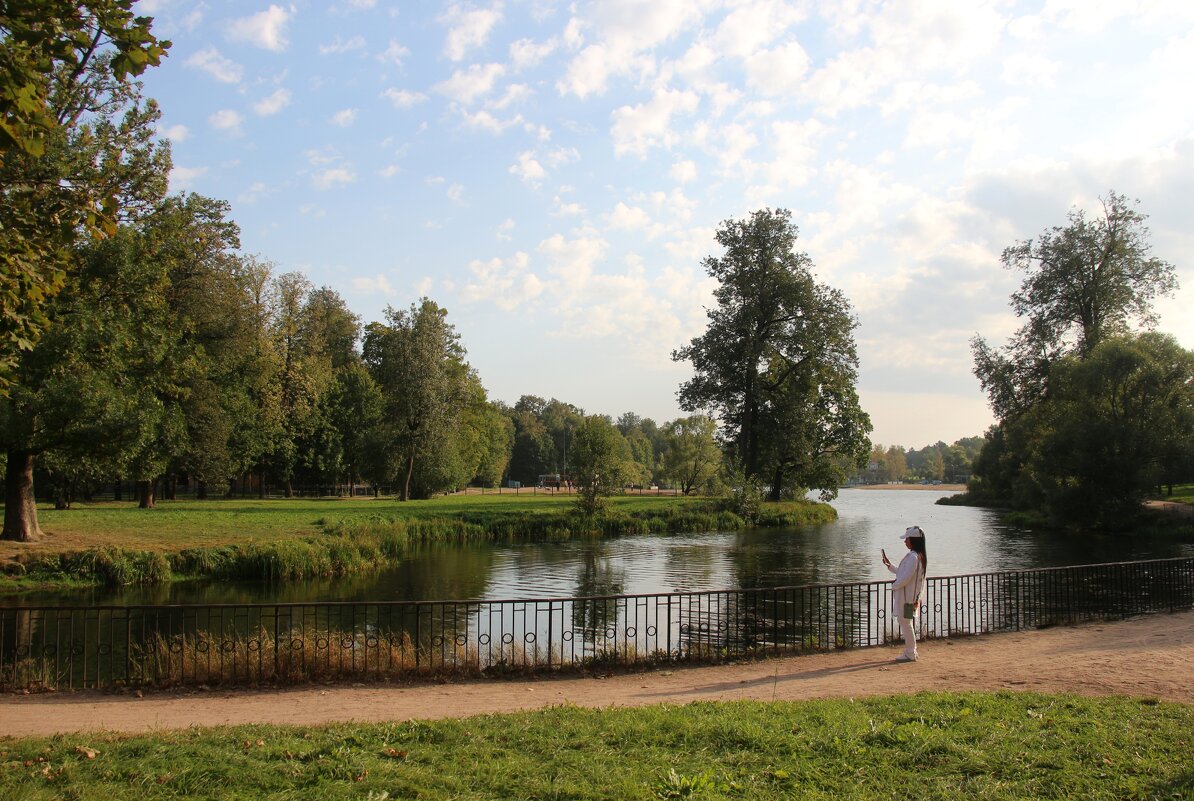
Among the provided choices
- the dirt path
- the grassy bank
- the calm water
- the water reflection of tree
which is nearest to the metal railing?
the water reflection of tree

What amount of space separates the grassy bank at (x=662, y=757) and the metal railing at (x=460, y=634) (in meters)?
2.80

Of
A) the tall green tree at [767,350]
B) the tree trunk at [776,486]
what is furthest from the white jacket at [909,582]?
the tree trunk at [776,486]

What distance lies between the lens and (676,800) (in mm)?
5578

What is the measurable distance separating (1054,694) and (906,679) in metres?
2.04

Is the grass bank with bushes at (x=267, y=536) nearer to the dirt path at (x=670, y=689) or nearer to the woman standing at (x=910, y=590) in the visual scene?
the dirt path at (x=670, y=689)

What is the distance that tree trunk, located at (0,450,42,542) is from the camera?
78.3 ft

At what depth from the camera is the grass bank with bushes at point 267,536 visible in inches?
881

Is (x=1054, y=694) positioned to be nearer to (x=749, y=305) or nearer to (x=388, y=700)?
(x=388, y=700)

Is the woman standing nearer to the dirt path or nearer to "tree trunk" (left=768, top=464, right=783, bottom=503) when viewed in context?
the dirt path

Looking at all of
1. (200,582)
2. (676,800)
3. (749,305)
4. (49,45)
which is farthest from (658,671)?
(749,305)

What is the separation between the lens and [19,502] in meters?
24.0

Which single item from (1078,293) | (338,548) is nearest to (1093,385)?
(1078,293)

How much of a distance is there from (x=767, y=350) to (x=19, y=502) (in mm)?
39664

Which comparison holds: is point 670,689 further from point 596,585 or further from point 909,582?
point 596,585
